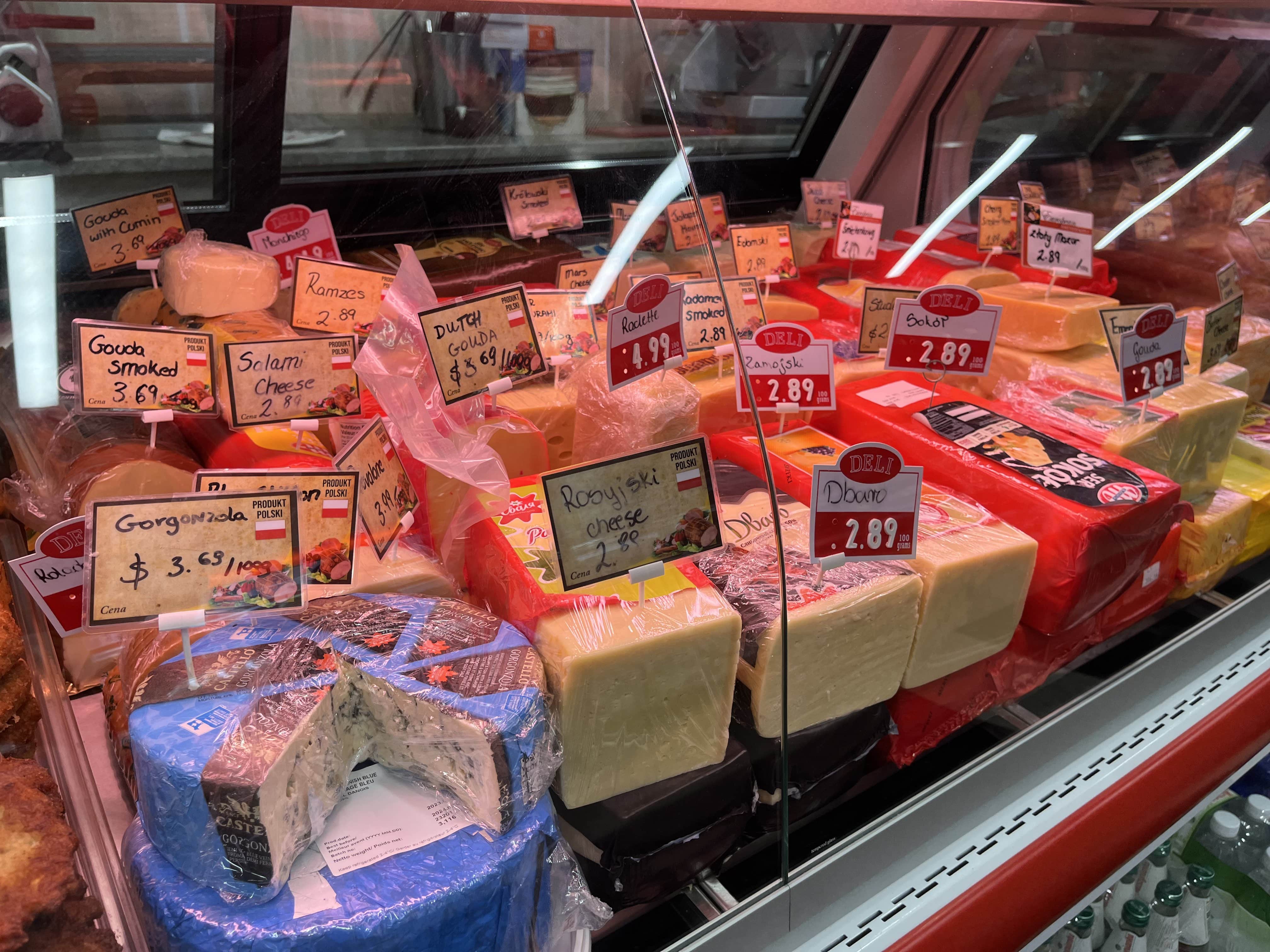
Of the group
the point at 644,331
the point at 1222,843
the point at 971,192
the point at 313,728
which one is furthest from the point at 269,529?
the point at 971,192

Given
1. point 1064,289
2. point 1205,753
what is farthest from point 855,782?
point 1064,289

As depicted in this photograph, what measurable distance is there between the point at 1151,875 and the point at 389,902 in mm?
1666

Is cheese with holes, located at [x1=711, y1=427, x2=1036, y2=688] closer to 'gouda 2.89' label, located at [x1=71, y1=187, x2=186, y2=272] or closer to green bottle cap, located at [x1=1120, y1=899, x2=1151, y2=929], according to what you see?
green bottle cap, located at [x1=1120, y1=899, x2=1151, y2=929]

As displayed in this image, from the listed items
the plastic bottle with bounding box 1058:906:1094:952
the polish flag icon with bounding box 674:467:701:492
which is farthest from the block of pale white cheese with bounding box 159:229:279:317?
the plastic bottle with bounding box 1058:906:1094:952

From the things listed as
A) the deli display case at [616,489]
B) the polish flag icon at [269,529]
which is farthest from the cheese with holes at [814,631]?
the polish flag icon at [269,529]

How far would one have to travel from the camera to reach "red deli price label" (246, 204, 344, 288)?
201 cm

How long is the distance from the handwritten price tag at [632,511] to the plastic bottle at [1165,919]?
1.25 m

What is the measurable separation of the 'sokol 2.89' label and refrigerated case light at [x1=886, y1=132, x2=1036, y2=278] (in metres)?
1.06

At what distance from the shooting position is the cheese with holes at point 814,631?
3.90 feet

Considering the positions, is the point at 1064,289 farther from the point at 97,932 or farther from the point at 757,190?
the point at 97,932

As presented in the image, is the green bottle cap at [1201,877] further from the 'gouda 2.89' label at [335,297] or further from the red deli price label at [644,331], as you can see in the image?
the 'gouda 2.89' label at [335,297]

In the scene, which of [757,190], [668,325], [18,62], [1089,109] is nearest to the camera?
[668,325]

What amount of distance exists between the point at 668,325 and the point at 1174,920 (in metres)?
1.45

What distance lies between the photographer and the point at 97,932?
855mm
